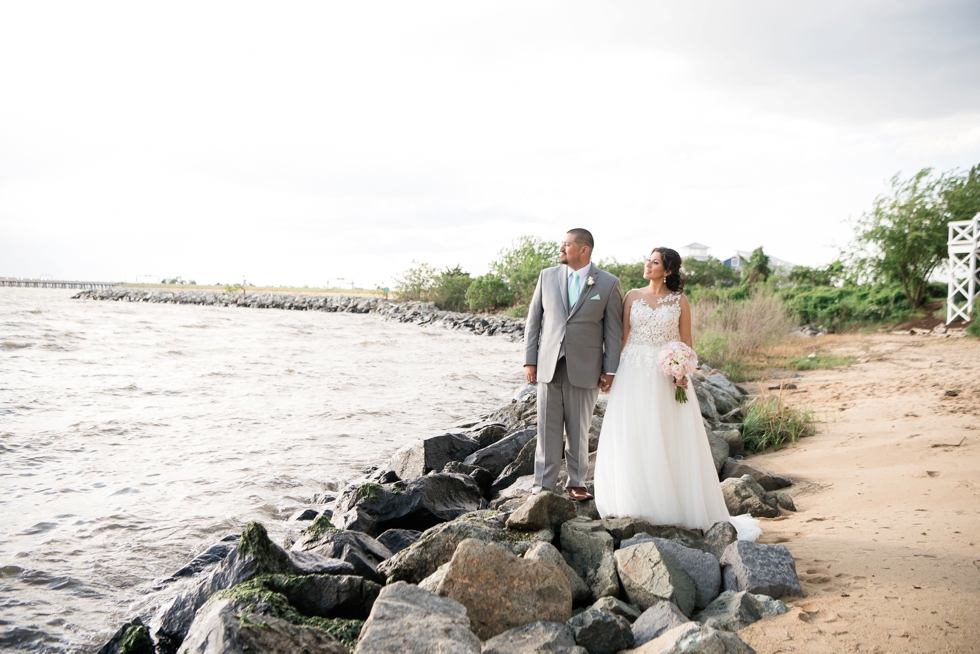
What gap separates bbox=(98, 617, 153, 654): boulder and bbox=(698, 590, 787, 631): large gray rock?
11.5 feet

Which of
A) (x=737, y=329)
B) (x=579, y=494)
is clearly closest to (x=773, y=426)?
(x=579, y=494)

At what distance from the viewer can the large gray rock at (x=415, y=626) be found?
10.1 ft

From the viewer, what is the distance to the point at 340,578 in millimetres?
4246

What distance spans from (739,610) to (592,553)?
1152 millimetres

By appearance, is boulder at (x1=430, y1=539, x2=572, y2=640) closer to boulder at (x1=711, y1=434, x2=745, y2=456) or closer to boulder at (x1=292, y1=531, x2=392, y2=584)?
boulder at (x1=292, y1=531, x2=392, y2=584)

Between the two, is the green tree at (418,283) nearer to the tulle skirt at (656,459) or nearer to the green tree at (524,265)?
the green tree at (524,265)

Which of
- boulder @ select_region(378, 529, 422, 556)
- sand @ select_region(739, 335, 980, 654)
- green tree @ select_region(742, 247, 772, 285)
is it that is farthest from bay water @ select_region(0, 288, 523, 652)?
green tree @ select_region(742, 247, 772, 285)

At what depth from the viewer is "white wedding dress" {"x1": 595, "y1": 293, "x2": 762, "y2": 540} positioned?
5152 mm

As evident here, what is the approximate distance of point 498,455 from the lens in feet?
27.7

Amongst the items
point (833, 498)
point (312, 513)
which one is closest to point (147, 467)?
point (312, 513)

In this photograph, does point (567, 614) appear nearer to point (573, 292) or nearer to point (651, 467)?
point (651, 467)

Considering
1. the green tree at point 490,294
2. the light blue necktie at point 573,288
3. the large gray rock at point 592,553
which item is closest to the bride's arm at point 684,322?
the light blue necktie at point 573,288

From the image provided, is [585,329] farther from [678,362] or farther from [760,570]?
[760,570]

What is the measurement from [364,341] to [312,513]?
2178cm
